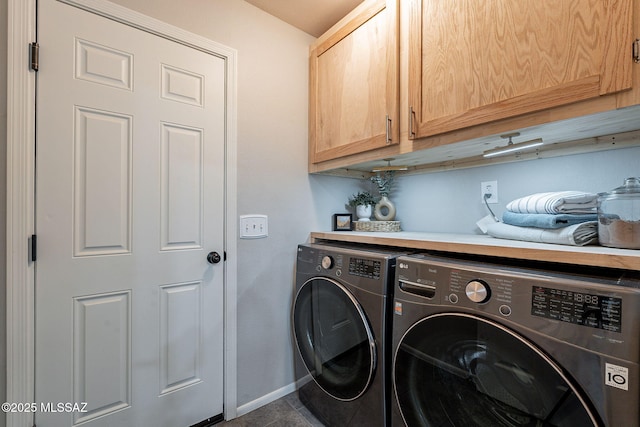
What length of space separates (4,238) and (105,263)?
1.04ft

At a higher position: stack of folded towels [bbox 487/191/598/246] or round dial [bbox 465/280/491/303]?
→ stack of folded towels [bbox 487/191/598/246]

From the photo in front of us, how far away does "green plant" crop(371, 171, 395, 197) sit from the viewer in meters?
1.87

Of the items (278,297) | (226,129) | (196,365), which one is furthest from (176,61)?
(196,365)

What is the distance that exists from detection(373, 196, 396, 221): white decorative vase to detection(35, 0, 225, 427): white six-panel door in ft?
3.34

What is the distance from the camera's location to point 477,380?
2.84ft

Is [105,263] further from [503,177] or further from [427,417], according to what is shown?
[503,177]

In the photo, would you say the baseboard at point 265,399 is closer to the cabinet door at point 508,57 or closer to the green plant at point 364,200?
the green plant at point 364,200

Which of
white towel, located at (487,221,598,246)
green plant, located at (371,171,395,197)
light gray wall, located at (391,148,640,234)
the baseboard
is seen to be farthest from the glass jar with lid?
the baseboard

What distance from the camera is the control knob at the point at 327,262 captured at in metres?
1.37

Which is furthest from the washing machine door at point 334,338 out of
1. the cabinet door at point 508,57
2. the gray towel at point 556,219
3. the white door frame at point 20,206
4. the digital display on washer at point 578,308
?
the white door frame at point 20,206

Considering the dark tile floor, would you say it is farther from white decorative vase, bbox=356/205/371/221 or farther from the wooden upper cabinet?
the wooden upper cabinet

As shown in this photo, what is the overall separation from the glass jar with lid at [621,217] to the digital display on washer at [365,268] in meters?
0.71

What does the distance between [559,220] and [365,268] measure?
0.70 metres

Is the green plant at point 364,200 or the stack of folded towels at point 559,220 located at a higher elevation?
the green plant at point 364,200
